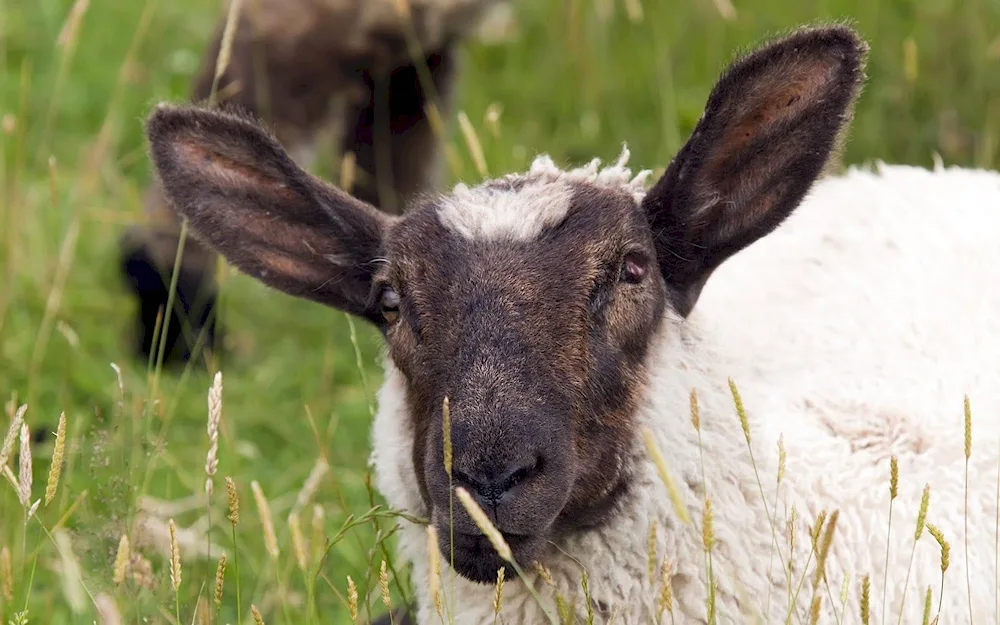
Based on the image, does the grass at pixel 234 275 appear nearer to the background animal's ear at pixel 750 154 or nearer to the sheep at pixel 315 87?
the sheep at pixel 315 87

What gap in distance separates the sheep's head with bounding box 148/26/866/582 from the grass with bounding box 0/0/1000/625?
0.50 meters

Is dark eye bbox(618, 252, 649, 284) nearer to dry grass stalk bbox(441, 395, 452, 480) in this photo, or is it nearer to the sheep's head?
the sheep's head

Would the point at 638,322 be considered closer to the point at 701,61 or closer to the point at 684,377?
the point at 684,377

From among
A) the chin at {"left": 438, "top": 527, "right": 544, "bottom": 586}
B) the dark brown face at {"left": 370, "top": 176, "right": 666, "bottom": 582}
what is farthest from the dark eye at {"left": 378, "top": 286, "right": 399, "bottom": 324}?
the chin at {"left": 438, "top": 527, "right": 544, "bottom": 586}

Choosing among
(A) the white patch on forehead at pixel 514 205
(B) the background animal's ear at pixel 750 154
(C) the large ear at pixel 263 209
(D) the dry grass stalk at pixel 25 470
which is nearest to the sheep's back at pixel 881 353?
(B) the background animal's ear at pixel 750 154

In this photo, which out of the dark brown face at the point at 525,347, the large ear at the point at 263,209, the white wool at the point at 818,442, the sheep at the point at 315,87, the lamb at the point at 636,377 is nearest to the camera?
the dark brown face at the point at 525,347

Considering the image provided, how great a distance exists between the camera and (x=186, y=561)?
14.9 feet

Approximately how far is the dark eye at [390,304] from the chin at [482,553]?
0.57 meters

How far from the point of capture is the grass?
4410mm

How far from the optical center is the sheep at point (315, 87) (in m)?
6.18

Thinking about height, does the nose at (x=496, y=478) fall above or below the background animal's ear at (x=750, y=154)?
below

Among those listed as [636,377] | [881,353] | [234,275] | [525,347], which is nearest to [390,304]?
[525,347]

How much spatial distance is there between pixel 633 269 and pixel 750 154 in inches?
17.7

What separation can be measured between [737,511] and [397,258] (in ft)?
3.16
